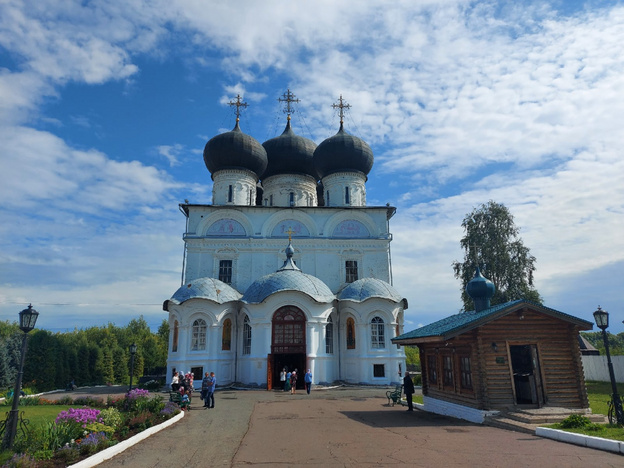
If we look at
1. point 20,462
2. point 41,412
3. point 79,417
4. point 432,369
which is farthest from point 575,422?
point 41,412

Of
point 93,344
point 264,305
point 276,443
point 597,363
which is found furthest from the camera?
point 93,344

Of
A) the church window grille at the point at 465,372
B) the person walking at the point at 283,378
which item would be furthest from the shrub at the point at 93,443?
the person walking at the point at 283,378

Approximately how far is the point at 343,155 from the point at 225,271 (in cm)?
1067

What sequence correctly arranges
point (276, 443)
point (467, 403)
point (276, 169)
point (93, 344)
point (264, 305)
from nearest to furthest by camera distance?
point (276, 443) → point (467, 403) → point (264, 305) → point (276, 169) → point (93, 344)

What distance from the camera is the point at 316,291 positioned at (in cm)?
2159

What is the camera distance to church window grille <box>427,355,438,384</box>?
1383cm

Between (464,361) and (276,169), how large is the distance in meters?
20.9

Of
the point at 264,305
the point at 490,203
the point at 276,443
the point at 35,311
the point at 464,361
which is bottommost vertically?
the point at 276,443

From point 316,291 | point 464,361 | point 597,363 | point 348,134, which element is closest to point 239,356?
point 316,291

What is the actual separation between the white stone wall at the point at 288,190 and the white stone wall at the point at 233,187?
2234 mm

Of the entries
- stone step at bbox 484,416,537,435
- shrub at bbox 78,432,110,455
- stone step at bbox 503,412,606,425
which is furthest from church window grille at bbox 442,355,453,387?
shrub at bbox 78,432,110,455

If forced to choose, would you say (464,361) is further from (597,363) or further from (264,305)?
(597,363)

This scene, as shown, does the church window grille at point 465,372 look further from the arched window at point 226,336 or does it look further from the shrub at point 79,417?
the arched window at point 226,336

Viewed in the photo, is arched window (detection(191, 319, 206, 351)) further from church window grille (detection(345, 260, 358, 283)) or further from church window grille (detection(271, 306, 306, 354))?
church window grille (detection(345, 260, 358, 283))
